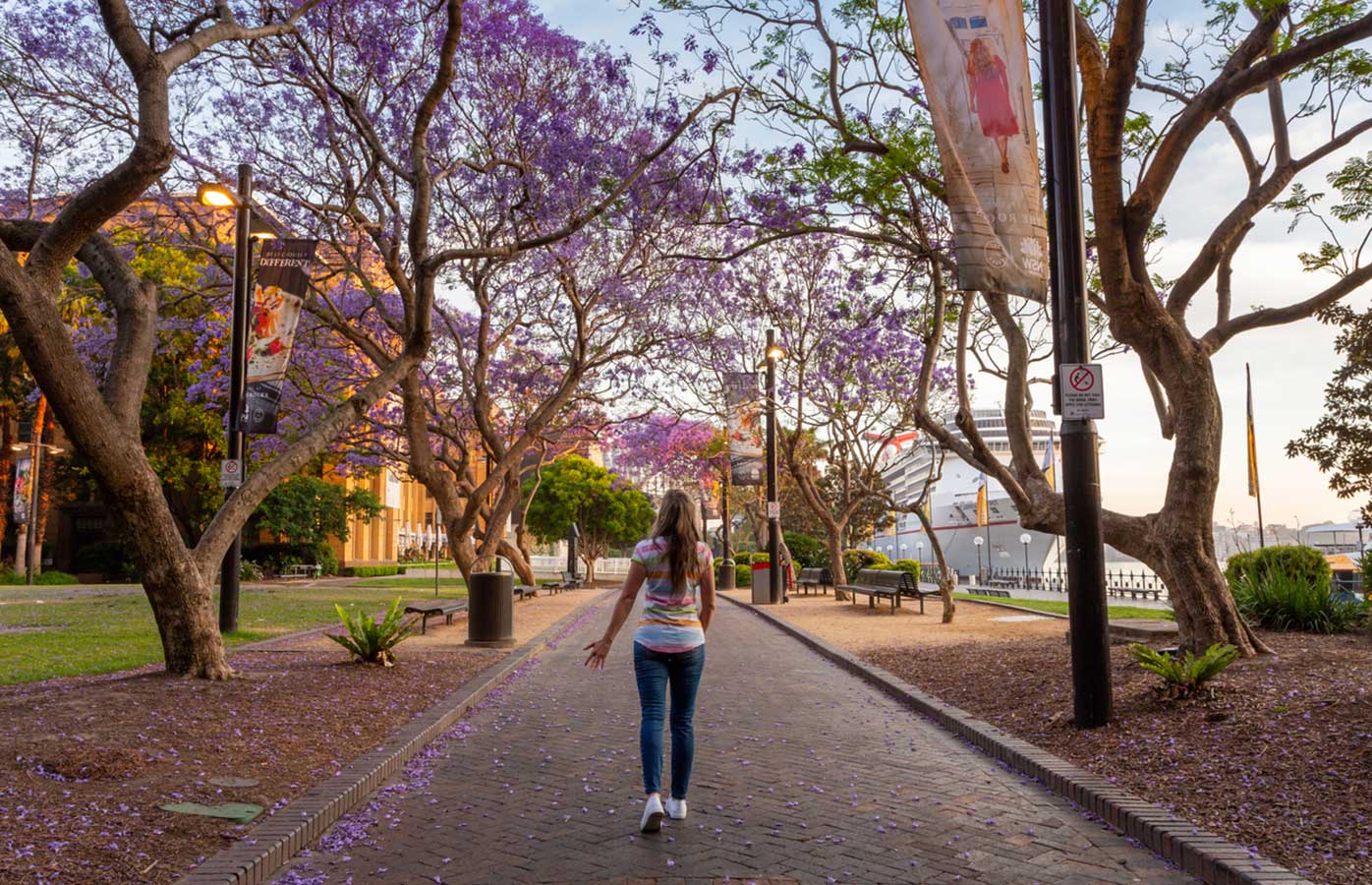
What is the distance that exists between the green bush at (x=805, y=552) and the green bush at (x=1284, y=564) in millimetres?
25971

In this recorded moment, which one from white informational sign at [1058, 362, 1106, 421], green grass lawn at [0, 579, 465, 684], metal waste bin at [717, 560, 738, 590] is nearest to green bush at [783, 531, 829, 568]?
metal waste bin at [717, 560, 738, 590]

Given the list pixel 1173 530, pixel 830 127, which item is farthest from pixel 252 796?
pixel 830 127

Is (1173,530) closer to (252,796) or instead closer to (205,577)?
(252,796)

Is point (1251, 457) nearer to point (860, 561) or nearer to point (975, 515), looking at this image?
point (860, 561)

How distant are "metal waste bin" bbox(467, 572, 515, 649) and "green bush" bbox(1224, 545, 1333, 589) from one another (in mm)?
10199

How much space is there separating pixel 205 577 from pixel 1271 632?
11.8m

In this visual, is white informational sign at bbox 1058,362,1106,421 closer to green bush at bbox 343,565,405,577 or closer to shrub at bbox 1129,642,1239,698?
shrub at bbox 1129,642,1239,698

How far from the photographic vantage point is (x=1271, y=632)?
11875 millimetres

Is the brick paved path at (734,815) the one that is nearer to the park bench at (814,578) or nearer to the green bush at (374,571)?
the park bench at (814,578)

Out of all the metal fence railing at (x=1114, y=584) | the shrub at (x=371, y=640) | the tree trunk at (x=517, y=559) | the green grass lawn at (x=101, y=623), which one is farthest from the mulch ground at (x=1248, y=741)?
the tree trunk at (x=517, y=559)

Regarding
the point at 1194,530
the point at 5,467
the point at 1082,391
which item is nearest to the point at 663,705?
the point at 1082,391

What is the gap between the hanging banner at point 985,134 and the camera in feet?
24.7

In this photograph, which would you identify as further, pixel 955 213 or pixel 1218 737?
pixel 955 213

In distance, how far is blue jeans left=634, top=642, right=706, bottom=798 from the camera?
4.98m
